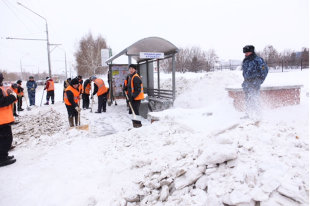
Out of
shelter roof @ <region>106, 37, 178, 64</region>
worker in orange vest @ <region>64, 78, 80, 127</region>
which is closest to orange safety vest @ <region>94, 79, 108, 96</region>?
shelter roof @ <region>106, 37, 178, 64</region>

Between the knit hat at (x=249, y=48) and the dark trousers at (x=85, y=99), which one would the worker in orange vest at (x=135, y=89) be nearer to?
the knit hat at (x=249, y=48)

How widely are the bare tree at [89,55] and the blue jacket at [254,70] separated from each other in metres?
32.8

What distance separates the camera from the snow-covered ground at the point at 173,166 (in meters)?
2.02

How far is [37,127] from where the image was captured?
→ 23.0 feet

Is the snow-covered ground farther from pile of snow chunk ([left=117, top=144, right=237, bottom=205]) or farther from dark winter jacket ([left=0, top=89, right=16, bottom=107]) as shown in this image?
dark winter jacket ([left=0, top=89, right=16, bottom=107])

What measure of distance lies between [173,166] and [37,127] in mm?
6007

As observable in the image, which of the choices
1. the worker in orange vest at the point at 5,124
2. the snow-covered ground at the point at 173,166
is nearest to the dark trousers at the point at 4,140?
the worker in orange vest at the point at 5,124

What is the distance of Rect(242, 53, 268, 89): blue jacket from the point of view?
4.45m

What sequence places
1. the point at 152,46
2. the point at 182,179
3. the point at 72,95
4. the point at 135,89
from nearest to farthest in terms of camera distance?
the point at 182,179 → the point at 135,89 → the point at 72,95 → the point at 152,46

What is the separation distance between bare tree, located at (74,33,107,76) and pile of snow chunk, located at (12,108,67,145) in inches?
1099

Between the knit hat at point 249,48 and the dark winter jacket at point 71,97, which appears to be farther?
the dark winter jacket at point 71,97

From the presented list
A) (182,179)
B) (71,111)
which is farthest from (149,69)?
(182,179)

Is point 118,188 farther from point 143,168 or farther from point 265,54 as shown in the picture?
point 265,54

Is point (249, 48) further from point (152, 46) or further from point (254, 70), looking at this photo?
point (152, 46)
